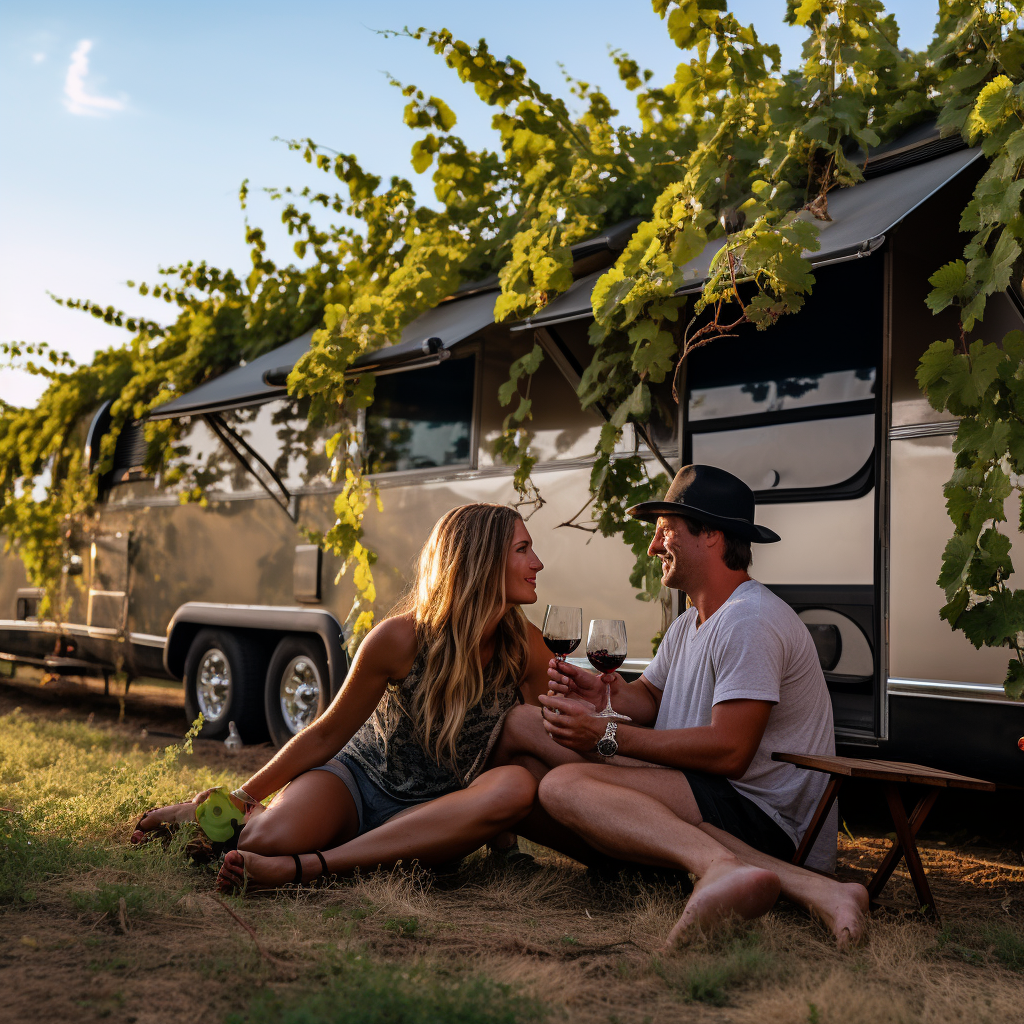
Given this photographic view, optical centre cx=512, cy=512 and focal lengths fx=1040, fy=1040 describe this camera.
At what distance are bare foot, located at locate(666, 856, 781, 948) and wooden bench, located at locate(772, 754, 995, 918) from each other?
0.34 metres

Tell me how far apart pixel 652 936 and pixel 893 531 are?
1940 mm

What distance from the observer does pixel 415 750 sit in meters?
3.33

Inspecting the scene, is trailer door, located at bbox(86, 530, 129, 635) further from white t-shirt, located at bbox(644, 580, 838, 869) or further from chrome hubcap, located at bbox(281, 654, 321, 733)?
white t-shirt, located at bbox(644, 580, 838, 869)

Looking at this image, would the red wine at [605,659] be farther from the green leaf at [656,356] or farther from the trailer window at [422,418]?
the trailer window at [422,418]

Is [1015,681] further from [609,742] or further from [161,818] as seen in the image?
[161,818]

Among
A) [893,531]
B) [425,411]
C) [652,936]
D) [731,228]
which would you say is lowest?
[652,936]

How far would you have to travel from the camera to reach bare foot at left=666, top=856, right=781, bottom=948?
8.10 feet

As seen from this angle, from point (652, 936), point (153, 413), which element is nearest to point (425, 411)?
point (153, 413)

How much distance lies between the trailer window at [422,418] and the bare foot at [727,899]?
10.6ft

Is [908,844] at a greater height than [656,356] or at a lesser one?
lesser

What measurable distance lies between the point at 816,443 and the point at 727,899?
247 centimetres

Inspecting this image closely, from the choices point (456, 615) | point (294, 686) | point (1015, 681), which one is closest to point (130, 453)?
point (294, 686)

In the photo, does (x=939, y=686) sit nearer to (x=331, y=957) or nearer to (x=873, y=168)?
(x=873, y=168)

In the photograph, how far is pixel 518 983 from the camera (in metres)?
2.24
